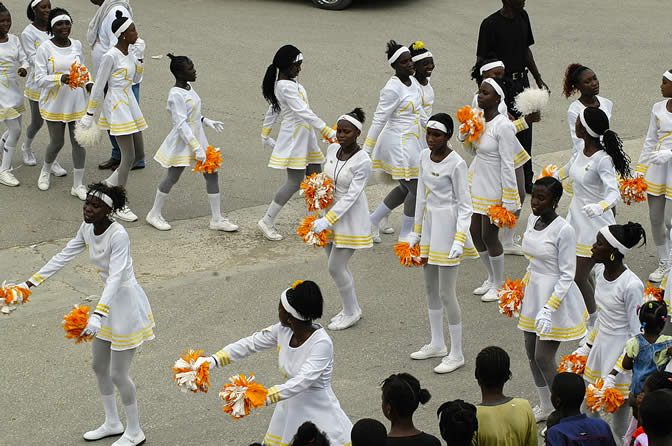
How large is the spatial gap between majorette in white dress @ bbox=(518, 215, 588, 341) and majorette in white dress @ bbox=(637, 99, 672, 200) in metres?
2.73

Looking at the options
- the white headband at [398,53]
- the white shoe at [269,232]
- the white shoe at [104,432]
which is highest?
the white headband at [398,53]

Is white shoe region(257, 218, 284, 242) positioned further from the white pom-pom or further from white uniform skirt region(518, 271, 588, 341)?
white uniform skirt region(518, 271, 588, 341)

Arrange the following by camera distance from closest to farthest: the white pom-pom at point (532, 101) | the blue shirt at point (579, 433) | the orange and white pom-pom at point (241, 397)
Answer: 1. the blue shirt at point (579, 433)
2. the orange and white pom-pom at point (241, 397)
3. the white pom-pom at point (532, 101)

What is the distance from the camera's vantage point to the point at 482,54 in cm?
1140

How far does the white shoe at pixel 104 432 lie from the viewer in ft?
23.1

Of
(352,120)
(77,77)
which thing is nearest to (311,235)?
(352,120)

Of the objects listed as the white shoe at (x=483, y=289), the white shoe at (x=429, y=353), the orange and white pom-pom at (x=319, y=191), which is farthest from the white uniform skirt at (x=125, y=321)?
the white shoe at (x=483, y=289)

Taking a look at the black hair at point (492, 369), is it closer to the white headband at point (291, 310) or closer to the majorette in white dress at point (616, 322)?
the white headband at point (291, 310)

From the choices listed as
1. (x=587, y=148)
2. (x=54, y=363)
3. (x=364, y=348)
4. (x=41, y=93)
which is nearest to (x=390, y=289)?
(x=364, y=348)

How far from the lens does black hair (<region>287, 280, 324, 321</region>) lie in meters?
5.81

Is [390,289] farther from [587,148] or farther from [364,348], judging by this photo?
[587,148]

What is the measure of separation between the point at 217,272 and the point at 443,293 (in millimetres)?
2740

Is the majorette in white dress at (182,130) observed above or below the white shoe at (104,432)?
above

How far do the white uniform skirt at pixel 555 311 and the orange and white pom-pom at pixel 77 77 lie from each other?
229 inches
